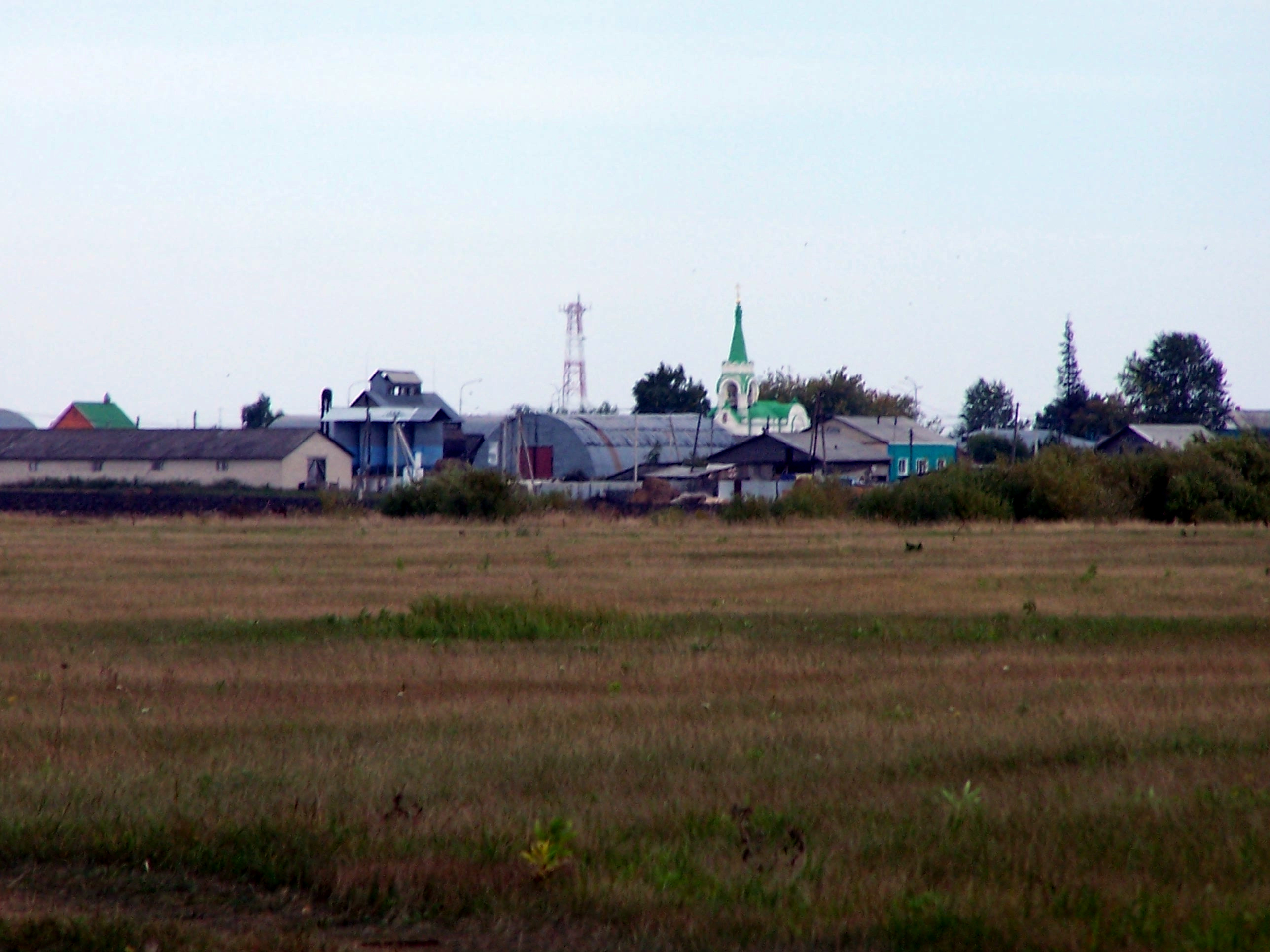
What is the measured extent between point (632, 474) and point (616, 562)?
224 feet

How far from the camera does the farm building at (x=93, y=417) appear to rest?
125 meters

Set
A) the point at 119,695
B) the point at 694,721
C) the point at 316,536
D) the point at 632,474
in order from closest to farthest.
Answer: the point at 694,721, the point at 119,695, the point at 316,536, the point at 632,474

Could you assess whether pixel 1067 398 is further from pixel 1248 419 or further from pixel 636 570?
pixel 636 570

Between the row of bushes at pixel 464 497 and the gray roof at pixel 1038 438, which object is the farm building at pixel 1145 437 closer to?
the gray roof at pixel 1038 438

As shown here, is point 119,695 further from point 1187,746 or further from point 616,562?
point 616,562

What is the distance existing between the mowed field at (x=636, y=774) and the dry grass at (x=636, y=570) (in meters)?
0.60

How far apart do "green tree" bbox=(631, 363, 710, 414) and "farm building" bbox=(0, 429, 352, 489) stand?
52.2 m

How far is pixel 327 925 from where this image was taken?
23.1 feet

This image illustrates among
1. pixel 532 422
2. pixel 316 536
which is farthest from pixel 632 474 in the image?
pixel 316 536

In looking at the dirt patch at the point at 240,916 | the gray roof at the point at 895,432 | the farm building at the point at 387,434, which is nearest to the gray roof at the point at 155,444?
the farm building at the point at 387,434

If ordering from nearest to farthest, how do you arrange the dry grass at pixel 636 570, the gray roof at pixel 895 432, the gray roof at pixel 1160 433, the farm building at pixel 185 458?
the dry grass at pixel 636 570 < the farm building at pixel 185 458 < the gray roof at pixel 1160 433 < the gray roof at pixel 895 432

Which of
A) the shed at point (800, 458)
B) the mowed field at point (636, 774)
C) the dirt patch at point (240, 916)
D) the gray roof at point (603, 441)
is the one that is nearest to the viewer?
the dirt patch at point (240, 916)

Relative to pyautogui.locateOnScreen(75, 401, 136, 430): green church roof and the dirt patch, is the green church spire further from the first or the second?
the dirt patch

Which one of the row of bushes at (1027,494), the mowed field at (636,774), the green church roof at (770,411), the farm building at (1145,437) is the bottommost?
the mowed field at (636,774)
